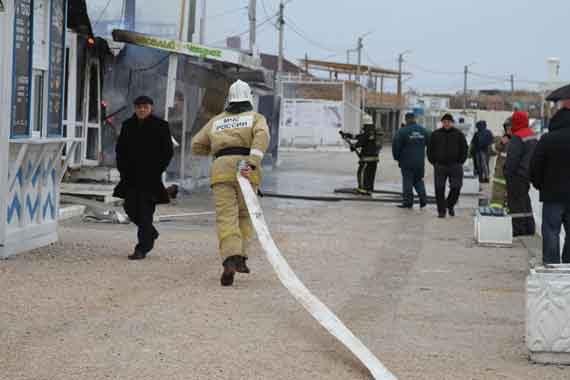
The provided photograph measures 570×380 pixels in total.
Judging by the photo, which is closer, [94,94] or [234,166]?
[234,166]

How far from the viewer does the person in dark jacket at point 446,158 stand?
18375 millimetres

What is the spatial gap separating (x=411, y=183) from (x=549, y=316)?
43.1 ft

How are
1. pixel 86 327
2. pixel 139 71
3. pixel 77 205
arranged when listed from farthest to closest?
pixel 139 71 < pixel 77 205 < pixel 86 327

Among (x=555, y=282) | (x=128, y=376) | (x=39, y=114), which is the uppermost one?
(x=39, y=114)

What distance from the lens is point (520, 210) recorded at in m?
15.2

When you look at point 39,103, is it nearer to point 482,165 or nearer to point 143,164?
point 143,164

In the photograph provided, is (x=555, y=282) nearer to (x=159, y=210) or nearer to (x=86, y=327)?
(x=86, y=327)

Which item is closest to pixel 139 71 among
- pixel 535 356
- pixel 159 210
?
pixel 159 210

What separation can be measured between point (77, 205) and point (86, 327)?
9.02 m

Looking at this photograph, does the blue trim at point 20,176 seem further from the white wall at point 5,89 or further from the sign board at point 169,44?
the sign board at point 169,44

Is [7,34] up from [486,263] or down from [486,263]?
up

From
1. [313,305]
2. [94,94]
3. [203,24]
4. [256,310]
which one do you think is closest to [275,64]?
[203,24]

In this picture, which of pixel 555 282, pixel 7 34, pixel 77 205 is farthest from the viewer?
pixel 77 205

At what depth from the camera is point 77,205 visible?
54.7 feet
